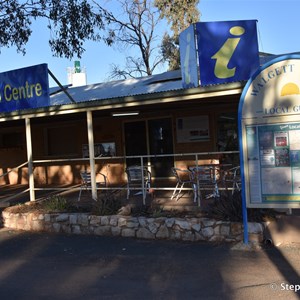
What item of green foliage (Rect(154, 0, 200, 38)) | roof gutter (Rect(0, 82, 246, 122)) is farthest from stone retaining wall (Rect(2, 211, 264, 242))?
green foliage (Rect(154, 0, 200, 38))

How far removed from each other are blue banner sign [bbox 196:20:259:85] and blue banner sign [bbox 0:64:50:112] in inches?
138

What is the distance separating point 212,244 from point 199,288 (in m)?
1.93

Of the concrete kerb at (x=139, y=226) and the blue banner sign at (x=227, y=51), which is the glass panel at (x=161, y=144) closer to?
the blue banner sign at (x=227, y=51)

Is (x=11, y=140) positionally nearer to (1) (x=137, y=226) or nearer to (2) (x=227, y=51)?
(1) (x=137, y=226)

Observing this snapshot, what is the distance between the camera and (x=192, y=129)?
1242 centimetres

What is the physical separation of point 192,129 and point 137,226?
5365 mm

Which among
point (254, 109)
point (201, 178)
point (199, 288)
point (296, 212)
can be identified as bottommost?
point (199, 288)

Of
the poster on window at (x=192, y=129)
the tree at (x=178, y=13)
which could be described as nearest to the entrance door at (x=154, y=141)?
the poster on window at (x=192, y=129)

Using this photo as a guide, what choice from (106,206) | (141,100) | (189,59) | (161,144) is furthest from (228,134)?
(106,206)

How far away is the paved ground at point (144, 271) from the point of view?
4.93 m

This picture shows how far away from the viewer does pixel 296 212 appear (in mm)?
7078

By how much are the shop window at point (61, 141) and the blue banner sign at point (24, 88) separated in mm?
4407

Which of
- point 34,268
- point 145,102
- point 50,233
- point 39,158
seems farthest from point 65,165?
point 34,268

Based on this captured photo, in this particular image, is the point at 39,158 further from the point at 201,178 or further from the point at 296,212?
the point at 296,212
